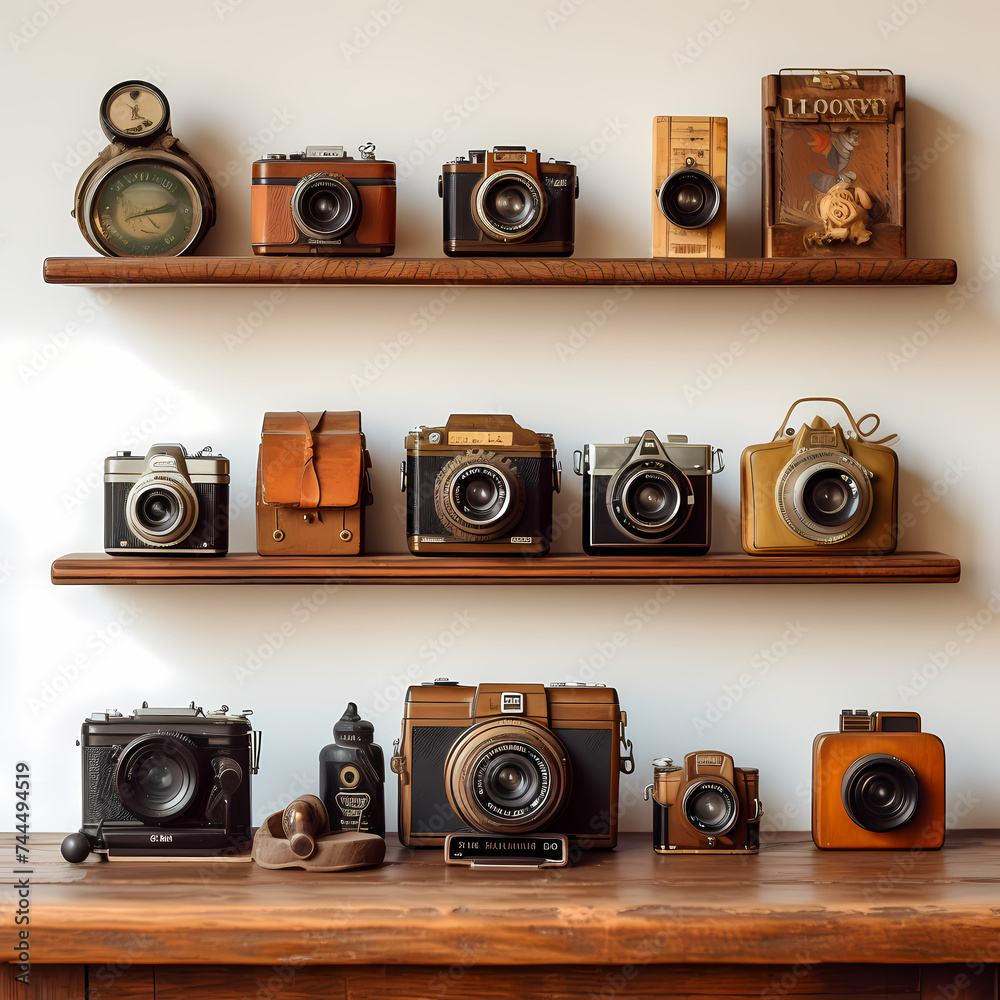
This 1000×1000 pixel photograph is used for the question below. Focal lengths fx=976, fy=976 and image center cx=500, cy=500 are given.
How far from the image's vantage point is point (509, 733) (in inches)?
77.5

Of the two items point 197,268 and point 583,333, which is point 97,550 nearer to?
point 197,268

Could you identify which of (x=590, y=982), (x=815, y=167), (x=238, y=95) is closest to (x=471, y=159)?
(x=238, y=95)

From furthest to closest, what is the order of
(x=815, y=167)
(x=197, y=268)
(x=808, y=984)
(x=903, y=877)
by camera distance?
1. (x=815, y=167)
2. (x=197, y=268)
3. (x=903, y=877)
4. (x=808, y=984)

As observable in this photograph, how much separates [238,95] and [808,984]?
2.27 m

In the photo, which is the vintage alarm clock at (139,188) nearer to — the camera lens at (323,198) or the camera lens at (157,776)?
the camera lens at (323,198)

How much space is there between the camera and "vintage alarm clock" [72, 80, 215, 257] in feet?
7.10

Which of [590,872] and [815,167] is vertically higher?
[815,167]

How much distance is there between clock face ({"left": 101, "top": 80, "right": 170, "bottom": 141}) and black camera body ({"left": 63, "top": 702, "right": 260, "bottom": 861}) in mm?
1283

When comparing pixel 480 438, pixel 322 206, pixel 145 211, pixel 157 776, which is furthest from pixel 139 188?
pixel 157 776

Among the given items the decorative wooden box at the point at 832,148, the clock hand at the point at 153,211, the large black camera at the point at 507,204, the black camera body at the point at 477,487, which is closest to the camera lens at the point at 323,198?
the large black camera at the point at 507,204

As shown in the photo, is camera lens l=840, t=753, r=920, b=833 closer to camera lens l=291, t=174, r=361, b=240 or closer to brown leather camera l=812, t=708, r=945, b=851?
brown leather camera l=812, t=708, r=945, b=851

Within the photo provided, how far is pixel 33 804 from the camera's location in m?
2.29

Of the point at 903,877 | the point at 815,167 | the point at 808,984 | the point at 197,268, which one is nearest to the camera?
the point at 808,984

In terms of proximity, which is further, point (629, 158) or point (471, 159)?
point (629, 158)
